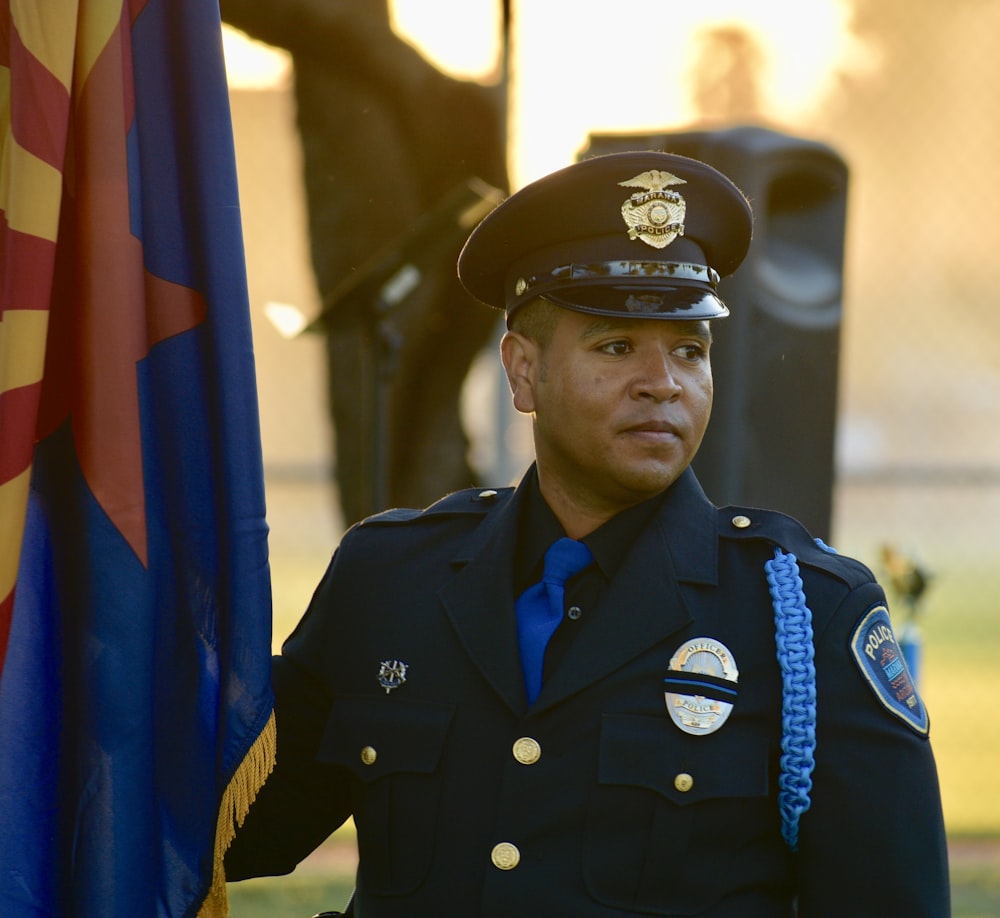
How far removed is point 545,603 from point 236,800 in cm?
51

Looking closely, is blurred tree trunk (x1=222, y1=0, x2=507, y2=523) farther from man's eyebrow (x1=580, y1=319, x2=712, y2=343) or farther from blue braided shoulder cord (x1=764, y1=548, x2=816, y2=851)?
blue braided shoulder cord (x1=764, y1=548, x2=816, y2=851)

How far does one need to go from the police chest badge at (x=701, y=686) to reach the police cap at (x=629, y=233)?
460mm

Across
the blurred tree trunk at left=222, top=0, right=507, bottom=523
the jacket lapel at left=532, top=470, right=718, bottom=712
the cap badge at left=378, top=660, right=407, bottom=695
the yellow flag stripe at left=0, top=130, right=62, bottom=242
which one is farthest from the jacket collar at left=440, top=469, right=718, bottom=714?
the blurred tree trunk at left=222, top=0, right=507, bottom=523

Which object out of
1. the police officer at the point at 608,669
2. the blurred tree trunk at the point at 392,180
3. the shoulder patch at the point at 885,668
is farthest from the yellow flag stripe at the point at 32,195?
the blurred tree trunk at the point at 392,180

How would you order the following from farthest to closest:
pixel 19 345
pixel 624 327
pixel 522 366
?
pixel 522 366 → pixel 624 327 → pixel 19 345

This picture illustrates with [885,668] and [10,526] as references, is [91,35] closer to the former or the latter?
[10,526]

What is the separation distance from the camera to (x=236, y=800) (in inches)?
68.9

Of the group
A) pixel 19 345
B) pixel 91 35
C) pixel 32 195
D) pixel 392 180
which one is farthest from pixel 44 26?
pixel 392 180

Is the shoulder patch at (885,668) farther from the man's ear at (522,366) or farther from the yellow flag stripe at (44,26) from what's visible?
the yellow flag stripe at (44,26)

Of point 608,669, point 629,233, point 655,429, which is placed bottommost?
point 608,669

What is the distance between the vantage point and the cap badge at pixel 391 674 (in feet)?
6.09

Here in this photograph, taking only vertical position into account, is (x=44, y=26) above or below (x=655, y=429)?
above

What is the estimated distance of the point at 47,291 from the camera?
5.31 ft

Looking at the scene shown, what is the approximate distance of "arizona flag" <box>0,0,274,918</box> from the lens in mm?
1623
